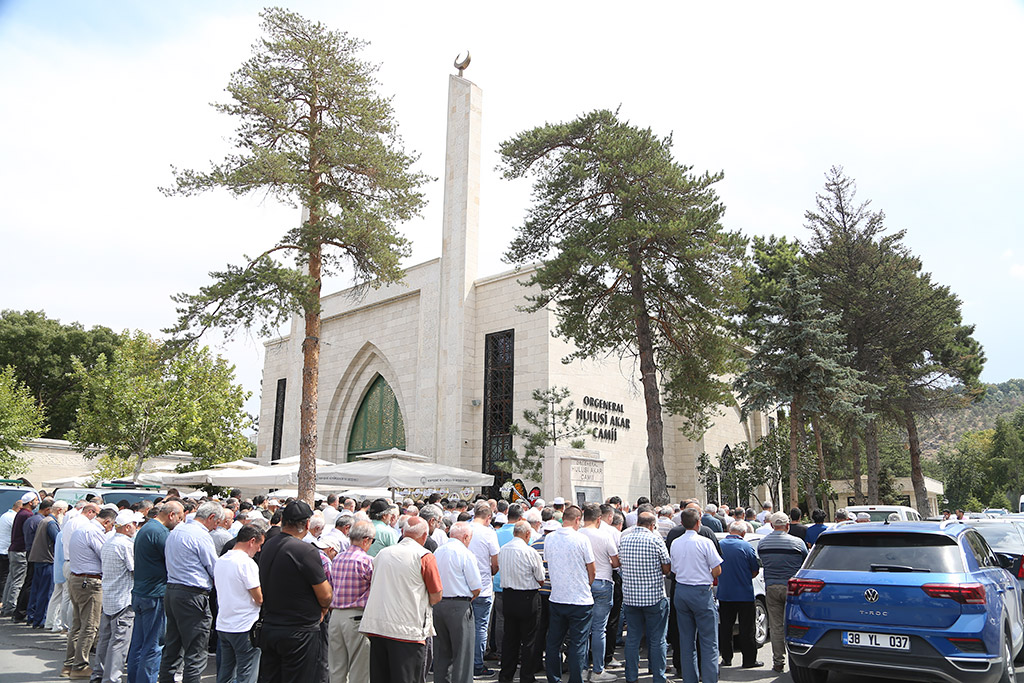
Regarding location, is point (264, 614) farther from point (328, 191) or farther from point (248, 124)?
point (248, 124)

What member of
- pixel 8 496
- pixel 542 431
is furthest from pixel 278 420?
pixel 8 496

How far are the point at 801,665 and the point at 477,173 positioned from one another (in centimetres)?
2775

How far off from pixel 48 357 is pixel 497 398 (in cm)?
3244

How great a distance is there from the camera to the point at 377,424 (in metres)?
35.2

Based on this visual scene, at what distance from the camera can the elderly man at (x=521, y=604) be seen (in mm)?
7570

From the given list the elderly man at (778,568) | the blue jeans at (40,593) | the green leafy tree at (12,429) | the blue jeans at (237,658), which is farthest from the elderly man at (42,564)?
the green leafy tree at (12,429)

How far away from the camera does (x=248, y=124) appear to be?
55.7ft

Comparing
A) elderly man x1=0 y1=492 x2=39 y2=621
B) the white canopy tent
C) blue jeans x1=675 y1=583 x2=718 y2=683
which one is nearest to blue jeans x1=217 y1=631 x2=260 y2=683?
blue jeans x1=675 y1=583 x2=718 y2=683

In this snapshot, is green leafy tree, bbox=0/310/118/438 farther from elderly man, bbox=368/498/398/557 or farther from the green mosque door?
elderly man, bbox=368/498/398/557

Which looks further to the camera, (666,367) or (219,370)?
(219,370)

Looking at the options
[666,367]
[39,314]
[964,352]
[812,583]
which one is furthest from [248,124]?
[39,314]

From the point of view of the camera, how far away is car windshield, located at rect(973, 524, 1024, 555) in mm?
10318

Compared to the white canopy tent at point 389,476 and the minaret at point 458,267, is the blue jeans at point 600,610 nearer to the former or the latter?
the white canopy tent at point 389,476

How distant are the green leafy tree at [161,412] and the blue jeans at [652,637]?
22.7m
